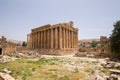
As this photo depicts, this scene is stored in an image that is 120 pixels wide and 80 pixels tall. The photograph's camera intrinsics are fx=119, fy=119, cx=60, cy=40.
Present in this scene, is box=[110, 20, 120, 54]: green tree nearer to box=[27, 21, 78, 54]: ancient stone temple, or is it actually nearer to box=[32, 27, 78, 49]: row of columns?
box=[27, 21, 78, 54]: ancient stone temple

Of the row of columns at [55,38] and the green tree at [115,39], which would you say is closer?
the green tree at [115,39]

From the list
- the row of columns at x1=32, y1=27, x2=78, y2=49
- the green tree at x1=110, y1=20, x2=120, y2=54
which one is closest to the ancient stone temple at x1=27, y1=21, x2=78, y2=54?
the row of columns at x1=32, y1=27, x2=78, y2=49

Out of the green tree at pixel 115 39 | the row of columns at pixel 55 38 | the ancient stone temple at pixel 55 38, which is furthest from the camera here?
the row of columns at pixel 55 38

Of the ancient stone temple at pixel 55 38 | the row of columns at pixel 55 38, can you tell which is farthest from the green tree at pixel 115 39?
the row of columns at pixel 55 38

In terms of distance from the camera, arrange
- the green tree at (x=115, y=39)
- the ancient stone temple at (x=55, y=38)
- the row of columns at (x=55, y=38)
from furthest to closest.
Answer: the row of columns at (x=55, y=38) → the ancient stone temple at (x=55, y=38) → the green tree at (x=115, y=39)

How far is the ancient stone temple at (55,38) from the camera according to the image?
37938mm

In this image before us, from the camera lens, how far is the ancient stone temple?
37.9 metres

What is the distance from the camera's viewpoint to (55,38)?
3897cm

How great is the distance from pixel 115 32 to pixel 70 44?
825 inches

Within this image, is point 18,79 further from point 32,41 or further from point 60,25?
point 32,41

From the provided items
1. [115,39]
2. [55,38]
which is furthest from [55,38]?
[115,39]

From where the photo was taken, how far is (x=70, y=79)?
11.3 meters

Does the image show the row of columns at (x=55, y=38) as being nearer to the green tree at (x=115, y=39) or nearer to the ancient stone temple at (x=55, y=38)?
the ancient stone temple at (x=55, y=38)

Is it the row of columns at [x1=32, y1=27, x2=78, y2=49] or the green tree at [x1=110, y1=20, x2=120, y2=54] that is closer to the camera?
the green tree at [x1=110, y1=20, x2=120, y2=54]
